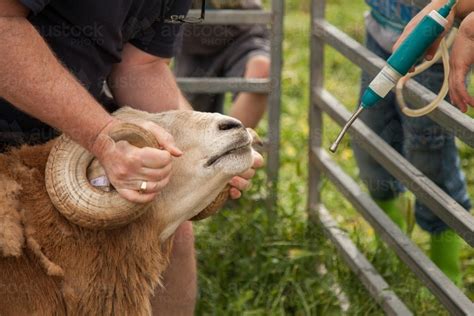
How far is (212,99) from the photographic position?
6160mm

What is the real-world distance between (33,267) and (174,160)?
1.72 feet

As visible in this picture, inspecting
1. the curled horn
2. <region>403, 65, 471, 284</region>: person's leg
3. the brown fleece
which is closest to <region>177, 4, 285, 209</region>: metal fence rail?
<region>403, 65, 471, 284</region>: person's leg

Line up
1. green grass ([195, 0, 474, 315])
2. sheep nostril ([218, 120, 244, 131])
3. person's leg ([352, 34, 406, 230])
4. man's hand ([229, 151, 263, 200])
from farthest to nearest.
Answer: person's leg ([352, 34, 406, 230]), green grass ([195, 0, 474, 315]), man's hand ([229, 151, 263, 200]), sheep nostril ([218, 120, 244, 131])

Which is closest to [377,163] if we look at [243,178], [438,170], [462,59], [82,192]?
[438,170]

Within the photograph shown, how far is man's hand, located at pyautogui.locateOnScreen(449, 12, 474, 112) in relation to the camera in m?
2.87

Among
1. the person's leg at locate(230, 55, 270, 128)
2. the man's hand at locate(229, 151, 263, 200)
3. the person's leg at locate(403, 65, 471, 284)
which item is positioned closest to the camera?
the man's hand at locate(229, 151, 263, 200)

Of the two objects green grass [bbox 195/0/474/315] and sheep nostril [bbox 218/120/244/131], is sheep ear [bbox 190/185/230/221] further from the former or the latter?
green grass [bbox 195/0/474/315]

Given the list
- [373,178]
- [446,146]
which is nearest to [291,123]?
[373,178]

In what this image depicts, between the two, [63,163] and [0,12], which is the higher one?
[0,12]

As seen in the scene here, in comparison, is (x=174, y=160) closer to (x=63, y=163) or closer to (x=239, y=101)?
(x=63, y=163)

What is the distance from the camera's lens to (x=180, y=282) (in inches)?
148

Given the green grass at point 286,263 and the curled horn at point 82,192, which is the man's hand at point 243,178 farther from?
the green grass at point 286,263

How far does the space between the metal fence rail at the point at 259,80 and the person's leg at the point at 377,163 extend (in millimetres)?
545

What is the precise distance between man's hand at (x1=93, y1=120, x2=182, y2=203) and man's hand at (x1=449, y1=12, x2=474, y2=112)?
31.2 inches
